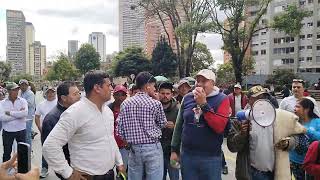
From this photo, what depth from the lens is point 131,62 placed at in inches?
2552

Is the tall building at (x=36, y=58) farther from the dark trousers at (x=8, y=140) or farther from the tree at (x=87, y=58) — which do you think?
the dark trousers at (x=8, y=140)

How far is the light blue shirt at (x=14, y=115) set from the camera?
23.7 feet

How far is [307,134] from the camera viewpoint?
14.8ft

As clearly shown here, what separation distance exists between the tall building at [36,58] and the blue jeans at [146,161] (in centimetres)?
13725

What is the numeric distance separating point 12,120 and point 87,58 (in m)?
69.2

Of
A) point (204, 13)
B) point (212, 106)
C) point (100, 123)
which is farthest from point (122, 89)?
point (204, 13)

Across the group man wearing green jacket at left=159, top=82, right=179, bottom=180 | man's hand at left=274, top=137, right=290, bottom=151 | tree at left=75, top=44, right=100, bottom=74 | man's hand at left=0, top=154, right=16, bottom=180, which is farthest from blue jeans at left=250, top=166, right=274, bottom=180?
tree at left=75, top=44, right=100, bottom=74

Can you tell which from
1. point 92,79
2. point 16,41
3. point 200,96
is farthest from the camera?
point 16,41

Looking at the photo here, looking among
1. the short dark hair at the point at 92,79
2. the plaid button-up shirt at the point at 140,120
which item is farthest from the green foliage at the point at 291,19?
the short dark hair at the point at 92,79

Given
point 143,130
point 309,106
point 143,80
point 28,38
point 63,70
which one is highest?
point 28,38

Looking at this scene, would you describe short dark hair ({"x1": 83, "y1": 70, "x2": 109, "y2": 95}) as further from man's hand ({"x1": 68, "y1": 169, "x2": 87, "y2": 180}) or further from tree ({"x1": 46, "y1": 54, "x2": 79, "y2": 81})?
tree ({"x1": 46, "y1": 54, "x2": 79, "y2": 81})

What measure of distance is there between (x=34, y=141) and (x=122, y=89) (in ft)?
20.1

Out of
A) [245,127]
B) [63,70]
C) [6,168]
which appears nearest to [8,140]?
[245,127]

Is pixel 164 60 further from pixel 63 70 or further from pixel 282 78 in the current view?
pixel 63 70
